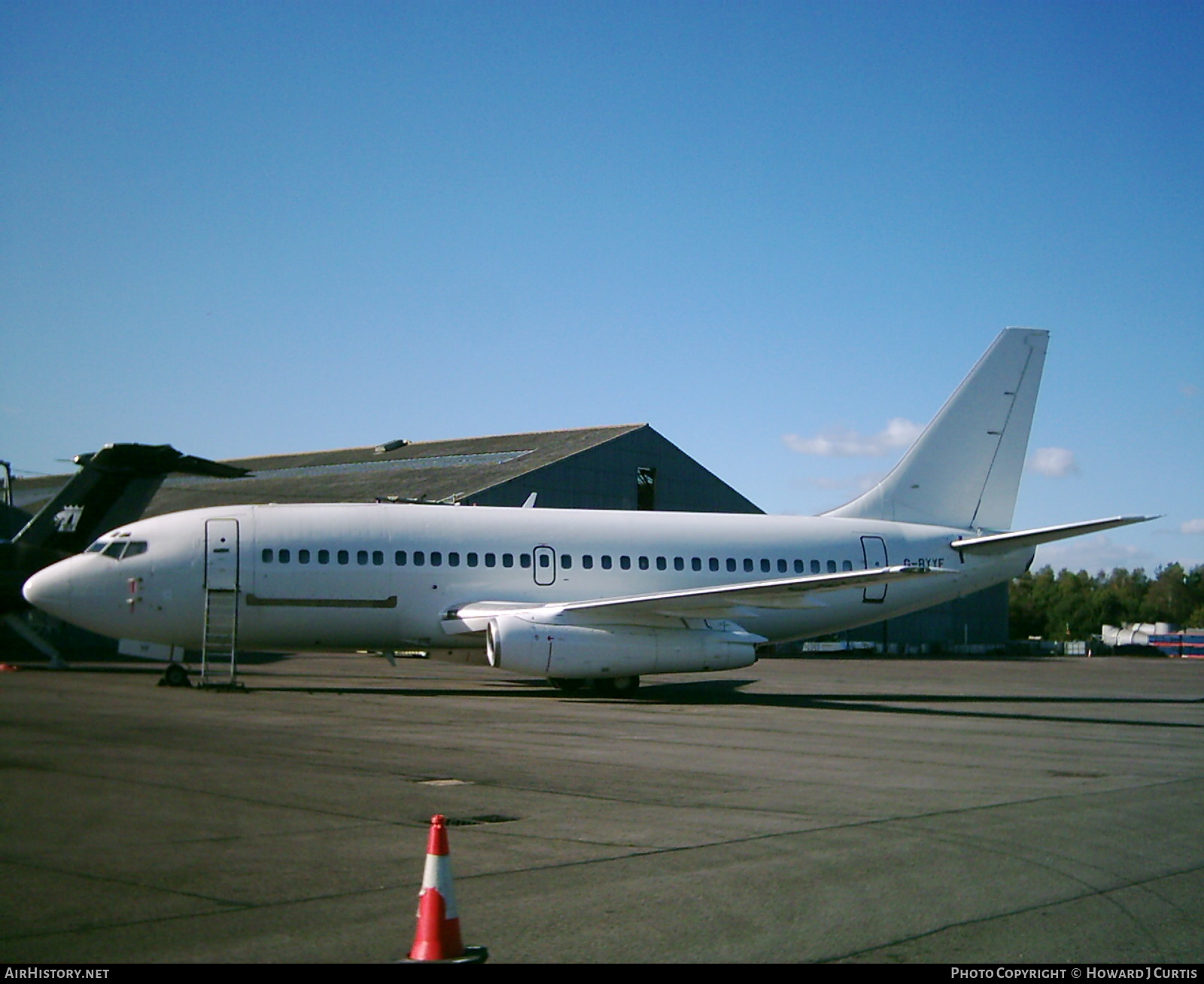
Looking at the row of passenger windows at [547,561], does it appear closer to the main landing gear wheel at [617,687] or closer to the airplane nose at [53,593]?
the main landing gear wheel at [617,687]

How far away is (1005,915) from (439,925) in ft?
11.4

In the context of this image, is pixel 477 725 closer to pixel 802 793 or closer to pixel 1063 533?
pixel 802 793

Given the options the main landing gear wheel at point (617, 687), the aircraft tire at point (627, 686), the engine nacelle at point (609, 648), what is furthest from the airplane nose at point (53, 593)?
the aircraft tire at point (627, 686)

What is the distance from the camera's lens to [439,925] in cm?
541

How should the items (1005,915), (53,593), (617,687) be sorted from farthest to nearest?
1. (617,687)
2. (53,593)
3. (1005,915)

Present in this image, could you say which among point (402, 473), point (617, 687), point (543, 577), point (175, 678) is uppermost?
point (402, 473)

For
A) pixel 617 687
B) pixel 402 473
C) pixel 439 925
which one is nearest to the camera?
pixel 439 925

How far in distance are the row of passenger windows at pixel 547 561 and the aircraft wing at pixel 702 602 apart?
983 millimetres

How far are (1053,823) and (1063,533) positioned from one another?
15157 millimetres

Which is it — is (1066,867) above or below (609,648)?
below

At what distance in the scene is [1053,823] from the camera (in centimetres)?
995

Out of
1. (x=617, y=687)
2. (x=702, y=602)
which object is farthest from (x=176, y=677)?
(x=702, y=602)

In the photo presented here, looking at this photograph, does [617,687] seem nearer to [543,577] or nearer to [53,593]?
[543,577]

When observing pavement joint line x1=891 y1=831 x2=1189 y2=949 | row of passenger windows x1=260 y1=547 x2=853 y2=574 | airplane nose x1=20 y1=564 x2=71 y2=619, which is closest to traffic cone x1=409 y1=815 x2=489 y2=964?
pavement joint line x1=891 y1=831 x2=1189 y2=949
